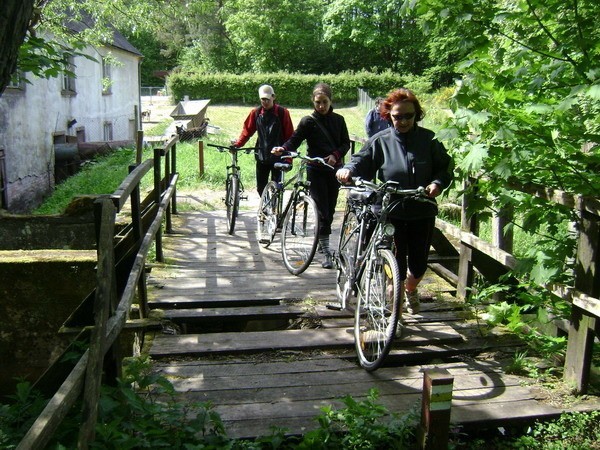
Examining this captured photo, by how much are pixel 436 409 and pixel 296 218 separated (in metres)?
3.59

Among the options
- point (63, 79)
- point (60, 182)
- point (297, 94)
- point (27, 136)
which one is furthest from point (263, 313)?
point (297, 94)

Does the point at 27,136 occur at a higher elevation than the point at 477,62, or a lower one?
lower

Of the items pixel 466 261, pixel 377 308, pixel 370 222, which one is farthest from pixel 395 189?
pixel 466 261

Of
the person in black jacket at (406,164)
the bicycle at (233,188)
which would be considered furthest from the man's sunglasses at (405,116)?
the bicycle at (233,188)

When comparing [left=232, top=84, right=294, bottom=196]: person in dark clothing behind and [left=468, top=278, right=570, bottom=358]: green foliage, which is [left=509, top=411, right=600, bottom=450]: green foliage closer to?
[left=468, top=278, right=570, bottom=358]: green foliage

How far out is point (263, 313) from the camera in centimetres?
544

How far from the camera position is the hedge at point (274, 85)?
38281 millimetres

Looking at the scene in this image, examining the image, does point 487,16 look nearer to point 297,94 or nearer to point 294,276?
point 294,276

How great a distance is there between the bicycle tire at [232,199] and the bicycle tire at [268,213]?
63cm

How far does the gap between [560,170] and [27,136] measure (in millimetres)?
16289

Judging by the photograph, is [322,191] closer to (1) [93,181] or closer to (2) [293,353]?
(2) [293,353]

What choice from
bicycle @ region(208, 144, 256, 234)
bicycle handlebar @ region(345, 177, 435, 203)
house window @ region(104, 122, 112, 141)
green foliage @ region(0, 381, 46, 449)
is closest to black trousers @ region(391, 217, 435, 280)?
bicycle handlebar @ region(345, 177, 435, 203)

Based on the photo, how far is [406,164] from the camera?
14.8 feet

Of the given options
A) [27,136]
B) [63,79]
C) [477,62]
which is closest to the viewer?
[477,62]
